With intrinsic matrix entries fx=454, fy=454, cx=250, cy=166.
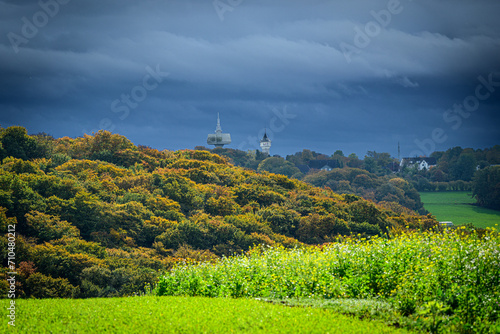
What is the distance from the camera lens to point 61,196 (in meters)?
23.8

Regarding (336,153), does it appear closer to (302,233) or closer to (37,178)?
(302,233)

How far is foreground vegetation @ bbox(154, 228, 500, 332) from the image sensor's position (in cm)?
845

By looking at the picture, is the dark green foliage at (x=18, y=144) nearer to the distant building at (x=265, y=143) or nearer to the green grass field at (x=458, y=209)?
the green grass field at (x=458, y=209)

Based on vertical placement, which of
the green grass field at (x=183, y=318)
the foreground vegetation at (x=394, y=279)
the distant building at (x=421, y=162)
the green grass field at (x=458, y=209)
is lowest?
the green grass field at (x=458, y=209)

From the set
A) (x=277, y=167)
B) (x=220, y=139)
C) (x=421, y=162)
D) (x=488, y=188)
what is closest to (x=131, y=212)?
(x=488, y=188)

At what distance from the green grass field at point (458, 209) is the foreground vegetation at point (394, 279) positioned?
41.4m

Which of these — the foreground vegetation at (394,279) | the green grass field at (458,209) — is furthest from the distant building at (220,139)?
A: the foreground vegetation at (394,279)

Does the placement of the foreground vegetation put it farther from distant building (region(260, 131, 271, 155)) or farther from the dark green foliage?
distant building (region(260, 131, 271, 155))

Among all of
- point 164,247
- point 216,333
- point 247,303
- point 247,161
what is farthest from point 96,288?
point 247,161

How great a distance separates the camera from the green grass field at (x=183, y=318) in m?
8.15

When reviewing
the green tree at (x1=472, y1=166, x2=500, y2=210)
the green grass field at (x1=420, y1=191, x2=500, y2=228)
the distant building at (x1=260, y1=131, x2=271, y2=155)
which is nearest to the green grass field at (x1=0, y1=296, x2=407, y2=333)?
the green grass field at (x1=420, y1=191, x2=500, y2=228)

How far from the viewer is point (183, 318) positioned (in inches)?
342

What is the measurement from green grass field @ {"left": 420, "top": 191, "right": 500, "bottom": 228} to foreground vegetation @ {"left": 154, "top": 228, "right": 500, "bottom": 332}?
4142 centimetres

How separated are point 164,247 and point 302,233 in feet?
31.3
